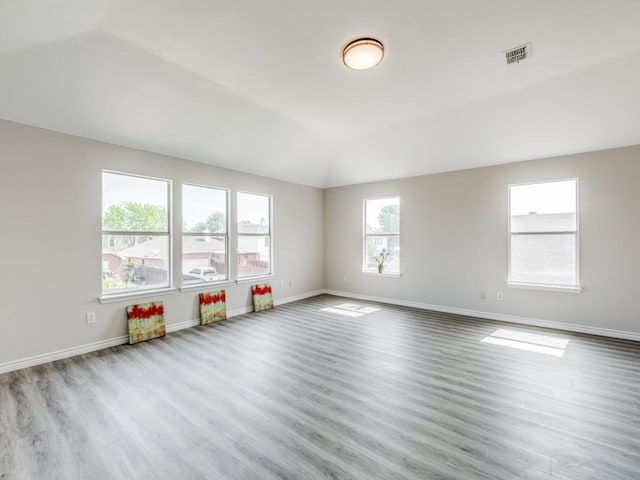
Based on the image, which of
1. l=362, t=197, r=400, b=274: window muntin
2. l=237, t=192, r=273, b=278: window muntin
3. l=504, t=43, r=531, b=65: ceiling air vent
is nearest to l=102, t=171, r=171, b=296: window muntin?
l=237, t=192, r=273, b=278: window muntin

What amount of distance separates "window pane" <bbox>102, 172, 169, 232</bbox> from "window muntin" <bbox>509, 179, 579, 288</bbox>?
5.42m

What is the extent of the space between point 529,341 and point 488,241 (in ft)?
5.61

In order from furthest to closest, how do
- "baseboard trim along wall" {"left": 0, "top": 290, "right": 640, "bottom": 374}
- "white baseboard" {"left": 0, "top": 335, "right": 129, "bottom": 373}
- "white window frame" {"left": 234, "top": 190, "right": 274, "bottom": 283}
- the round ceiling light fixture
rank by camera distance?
"white window frame" {"left": 234, "top": 190, "right": 274, "bottom": 283} < "baseboard trim along wall" {"left": 0, "top": 290, "right": 640, "bottom": 374} < "white baseboard" {"left": 0, "top": 335, "right": 129, "bottom": 373} < the round ceiling light fixture

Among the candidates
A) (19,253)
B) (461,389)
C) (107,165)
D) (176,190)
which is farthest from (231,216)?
(461,389)

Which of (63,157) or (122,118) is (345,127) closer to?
(122,118)

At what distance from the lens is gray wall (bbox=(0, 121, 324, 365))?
3.11 metres

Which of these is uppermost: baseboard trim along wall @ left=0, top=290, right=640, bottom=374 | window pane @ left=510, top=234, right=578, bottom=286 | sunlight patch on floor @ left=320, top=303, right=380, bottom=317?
window pane @ left=510, top=234, right=578, bottom=286

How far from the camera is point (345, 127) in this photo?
4.81m

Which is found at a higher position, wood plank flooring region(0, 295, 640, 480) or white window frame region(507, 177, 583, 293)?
white window frame region(507, 177, 583, 293)

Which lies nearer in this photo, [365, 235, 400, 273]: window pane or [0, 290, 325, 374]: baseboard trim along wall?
[0, 290, 325, 374]: baseboard trim along wall

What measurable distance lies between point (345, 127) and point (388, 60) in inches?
72.4

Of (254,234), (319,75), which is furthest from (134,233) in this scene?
(319,75)

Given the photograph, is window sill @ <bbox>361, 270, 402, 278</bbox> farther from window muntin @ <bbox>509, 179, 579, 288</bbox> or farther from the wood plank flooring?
the wood plank flooring

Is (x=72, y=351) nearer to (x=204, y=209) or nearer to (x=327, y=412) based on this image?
(x=204, y=209)
